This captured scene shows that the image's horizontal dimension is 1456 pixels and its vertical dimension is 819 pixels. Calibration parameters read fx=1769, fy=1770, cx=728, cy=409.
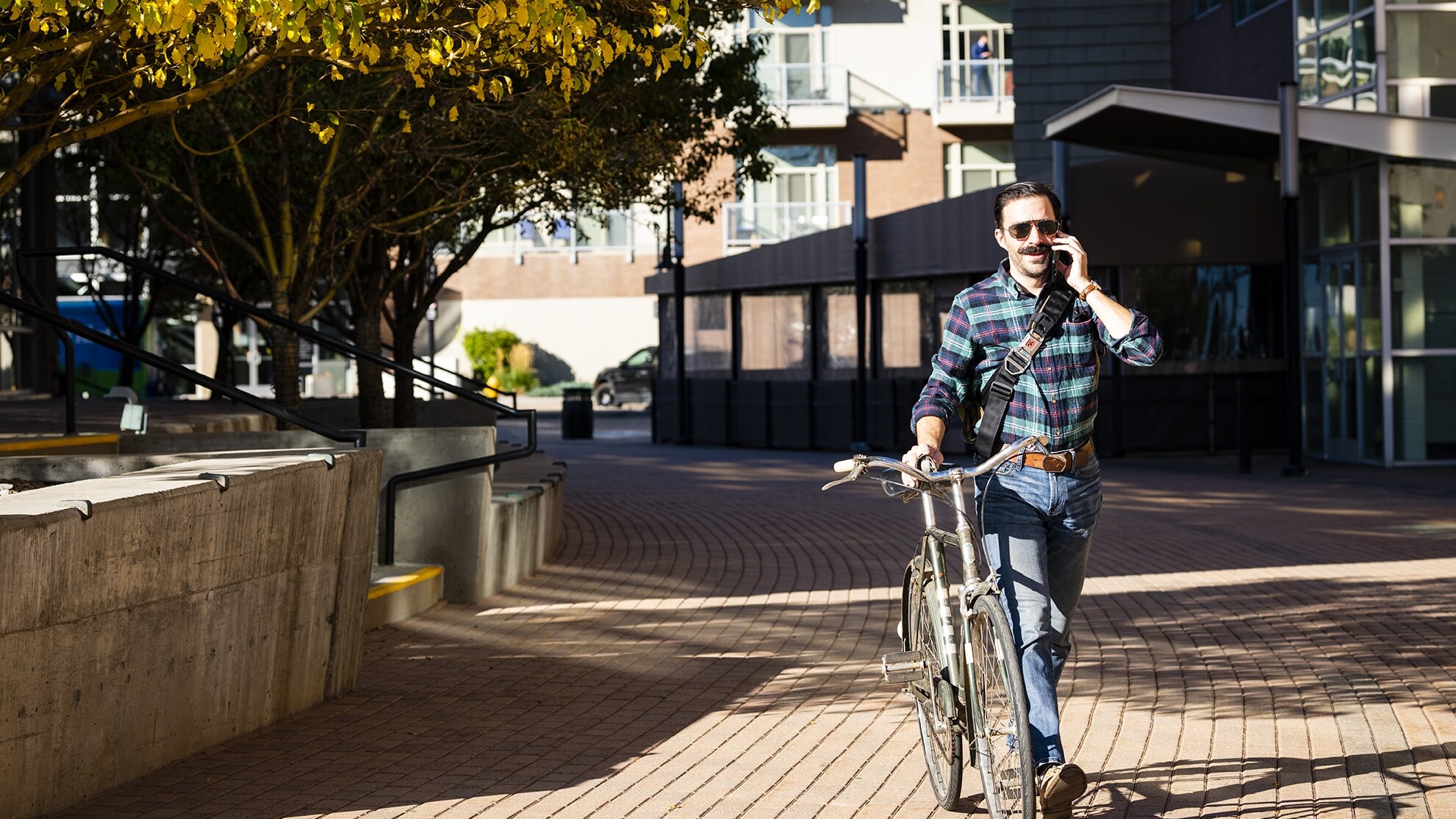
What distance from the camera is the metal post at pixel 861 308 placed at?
24.3 metres

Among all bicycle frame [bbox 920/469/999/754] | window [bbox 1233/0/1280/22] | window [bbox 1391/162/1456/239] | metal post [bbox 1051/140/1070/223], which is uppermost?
window [bbox 1233/0/1280/22]

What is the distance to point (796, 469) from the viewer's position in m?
21.5

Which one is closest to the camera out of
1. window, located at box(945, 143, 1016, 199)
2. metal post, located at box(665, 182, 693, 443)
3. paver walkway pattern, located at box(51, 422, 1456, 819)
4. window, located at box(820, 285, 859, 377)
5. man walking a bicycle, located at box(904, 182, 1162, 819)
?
man walking a bicycle, located at box(904, 182, 1162, 819)

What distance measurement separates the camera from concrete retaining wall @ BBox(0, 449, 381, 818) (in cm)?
504

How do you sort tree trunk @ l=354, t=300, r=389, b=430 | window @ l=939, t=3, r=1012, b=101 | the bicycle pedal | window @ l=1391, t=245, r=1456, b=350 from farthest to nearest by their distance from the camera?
window @ l=939, t=3, r=1012, b=101 → window @ l=1391, t=245, r=1456, b=350 → tree trunk @ l=354, t=300, r=389, b=430 → the bicycle pedal

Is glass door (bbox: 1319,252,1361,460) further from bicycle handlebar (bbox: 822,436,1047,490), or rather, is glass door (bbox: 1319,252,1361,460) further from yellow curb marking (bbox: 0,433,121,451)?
bicycle handlebar (bbox: 822,436,1047,490)

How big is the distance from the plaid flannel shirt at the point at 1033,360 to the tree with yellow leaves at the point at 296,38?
2430 millimetres

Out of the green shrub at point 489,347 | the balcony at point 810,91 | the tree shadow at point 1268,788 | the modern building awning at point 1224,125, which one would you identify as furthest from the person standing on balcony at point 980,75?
the tree shadow at point 1268,788

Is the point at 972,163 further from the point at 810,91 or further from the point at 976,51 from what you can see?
the point at 810,91

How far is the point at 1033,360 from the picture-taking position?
487 centimetres

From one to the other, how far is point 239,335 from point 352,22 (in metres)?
52.5

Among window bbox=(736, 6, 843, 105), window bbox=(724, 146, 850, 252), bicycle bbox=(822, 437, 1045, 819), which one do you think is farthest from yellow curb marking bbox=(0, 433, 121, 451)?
window bbox=(724, 146, 850, 252)

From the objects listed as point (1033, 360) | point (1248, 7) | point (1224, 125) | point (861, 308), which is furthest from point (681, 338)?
point (1033, 360)

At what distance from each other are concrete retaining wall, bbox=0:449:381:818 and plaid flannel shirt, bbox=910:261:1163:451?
8.17 feet
